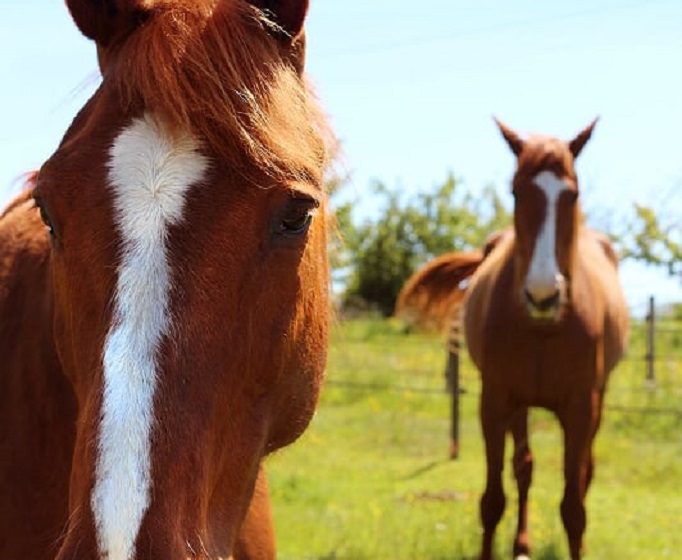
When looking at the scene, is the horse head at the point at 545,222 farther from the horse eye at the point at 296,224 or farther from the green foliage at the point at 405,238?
the green foliage at the point at 405,238

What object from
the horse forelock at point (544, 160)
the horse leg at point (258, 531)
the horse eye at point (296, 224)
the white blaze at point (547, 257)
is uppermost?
the horse forelock at point (544, 160)

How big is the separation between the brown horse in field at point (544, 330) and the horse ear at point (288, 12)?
3.91 metres

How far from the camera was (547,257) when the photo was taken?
5.70 m

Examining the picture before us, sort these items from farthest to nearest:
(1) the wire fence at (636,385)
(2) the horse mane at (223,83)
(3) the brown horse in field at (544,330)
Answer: (1) the wire fence at (636,385) → (3) the brown horse in field at (544,330) → (2) the horse mane at (223,83)

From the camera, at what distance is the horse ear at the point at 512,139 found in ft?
21.3

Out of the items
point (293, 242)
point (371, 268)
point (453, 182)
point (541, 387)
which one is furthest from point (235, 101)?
point (453, 182)

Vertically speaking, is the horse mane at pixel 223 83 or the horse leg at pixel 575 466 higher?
the horse mane at pixel 223 83

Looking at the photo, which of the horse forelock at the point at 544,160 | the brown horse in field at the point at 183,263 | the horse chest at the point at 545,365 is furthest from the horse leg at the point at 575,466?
the brown horse in field at the point at 183,263

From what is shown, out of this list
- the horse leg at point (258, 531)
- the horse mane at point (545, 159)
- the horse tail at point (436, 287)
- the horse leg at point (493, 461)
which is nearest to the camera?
the horse leg at point (258, 531)

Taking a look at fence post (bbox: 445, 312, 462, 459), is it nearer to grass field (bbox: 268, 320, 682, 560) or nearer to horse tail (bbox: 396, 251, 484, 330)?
grass field (bbox: 268, 320, 682, 560)

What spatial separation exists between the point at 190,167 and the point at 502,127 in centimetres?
519

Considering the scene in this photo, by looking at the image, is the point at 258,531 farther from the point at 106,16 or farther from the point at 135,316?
the point at 106,16

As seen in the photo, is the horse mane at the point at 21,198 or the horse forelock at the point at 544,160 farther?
the horse forelock at the point at 544,160

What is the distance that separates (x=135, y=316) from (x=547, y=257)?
14.6ft
